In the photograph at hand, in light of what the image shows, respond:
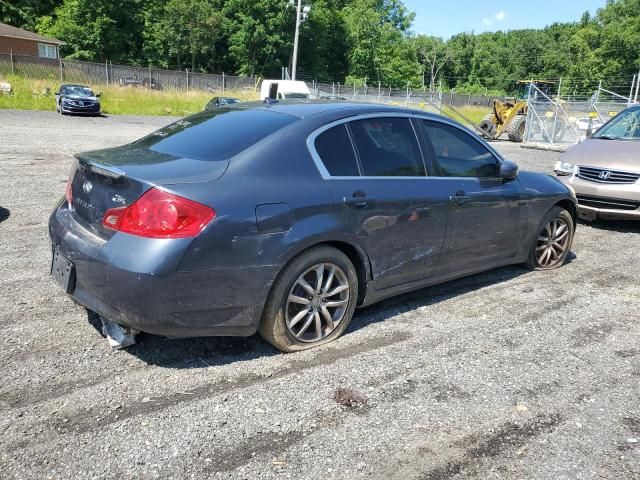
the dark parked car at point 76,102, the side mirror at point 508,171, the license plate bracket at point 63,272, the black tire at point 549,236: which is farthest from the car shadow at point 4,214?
the dark parked car at point 76,102

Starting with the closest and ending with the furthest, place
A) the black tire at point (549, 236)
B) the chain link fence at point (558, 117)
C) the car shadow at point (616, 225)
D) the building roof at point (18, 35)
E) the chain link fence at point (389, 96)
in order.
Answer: the black tire at point (549, 236) → the car shadow at point (616, 225) → the chain link fence at point (558, 117) → the chain link fence at point (389, 96) → the building roof at point (18, 35)

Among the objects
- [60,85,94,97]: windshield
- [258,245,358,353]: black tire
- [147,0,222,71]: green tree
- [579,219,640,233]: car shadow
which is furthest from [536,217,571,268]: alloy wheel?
[147,0,222,71]: green tree

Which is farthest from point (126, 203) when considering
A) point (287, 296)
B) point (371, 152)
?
point (371, 152)

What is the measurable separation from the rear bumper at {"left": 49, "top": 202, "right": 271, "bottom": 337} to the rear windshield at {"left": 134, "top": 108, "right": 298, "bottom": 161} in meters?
0.75

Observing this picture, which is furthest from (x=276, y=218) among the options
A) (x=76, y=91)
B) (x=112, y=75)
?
(x=112, y=75)

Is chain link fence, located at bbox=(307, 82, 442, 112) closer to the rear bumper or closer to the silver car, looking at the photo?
the silver car

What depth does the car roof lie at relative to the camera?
3.92 meters

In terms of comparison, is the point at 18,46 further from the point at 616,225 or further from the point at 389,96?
the point at 616,225

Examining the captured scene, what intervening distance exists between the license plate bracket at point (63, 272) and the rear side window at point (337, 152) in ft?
5.54

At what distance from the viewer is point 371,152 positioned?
3924 mm

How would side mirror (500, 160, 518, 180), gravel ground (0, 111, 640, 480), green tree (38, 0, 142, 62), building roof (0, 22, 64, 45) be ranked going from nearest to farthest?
1. gravel ground (0, 111, 640, 480)
2. side mirror (500, 160, 518, 180)
3. building roof (0, 22, 64, 45)
4. green tree (38, 0, 142, 62)

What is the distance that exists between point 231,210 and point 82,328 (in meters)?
1.55

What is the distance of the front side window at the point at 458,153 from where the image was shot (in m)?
4.40

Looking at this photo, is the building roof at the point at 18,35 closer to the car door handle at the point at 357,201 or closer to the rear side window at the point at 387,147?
the rear side window at the point at 387,147
